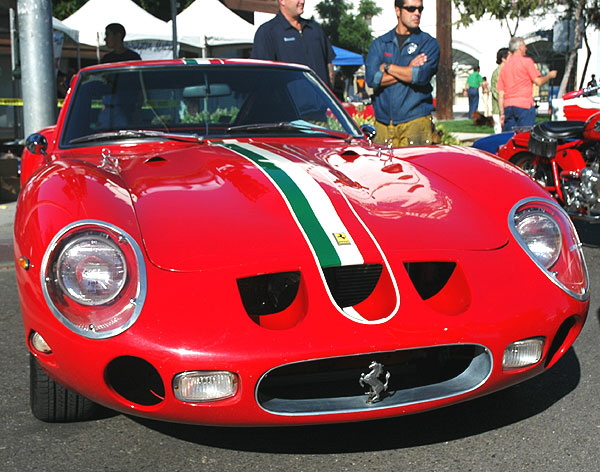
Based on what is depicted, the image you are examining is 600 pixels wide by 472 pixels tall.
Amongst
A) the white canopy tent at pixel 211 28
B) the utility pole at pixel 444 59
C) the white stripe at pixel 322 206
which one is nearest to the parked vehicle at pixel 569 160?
the white stripe at pixel 322 206

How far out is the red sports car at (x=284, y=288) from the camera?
2.31 metres

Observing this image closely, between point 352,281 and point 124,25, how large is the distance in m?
13.7

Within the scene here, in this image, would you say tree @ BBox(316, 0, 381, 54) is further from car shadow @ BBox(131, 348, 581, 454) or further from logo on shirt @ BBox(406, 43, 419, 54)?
car shadow @ BBox(131, 348, 581, 454)

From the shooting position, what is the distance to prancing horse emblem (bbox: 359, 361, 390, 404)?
2361 mm

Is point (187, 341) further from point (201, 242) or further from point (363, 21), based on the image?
point (363, 21)

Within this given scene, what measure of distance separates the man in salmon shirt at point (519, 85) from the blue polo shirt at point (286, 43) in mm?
4393

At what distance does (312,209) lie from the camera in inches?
108

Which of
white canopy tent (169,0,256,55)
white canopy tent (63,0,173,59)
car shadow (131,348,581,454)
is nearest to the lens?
car shadow (131,348,581,454)

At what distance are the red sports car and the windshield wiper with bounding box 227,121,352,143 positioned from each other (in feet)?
2.14

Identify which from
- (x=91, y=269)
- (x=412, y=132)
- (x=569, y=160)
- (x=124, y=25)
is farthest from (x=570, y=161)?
(x=124, y=25)

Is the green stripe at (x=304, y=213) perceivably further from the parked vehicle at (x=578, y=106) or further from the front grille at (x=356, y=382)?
the parked vehicle at (x=578, y=106)

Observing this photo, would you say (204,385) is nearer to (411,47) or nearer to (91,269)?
(91,269)

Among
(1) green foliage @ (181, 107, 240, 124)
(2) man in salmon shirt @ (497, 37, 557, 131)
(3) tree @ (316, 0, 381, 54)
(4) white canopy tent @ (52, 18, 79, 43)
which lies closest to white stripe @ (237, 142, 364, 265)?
(1) green foliage @ (181, 107, 240, 124)

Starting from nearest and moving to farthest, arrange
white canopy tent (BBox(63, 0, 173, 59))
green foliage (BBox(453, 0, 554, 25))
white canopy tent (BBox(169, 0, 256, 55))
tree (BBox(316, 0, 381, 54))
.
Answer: white canopy tent (BBox(63, 0, 173, 59)) < white canopy tent (BBox(169, 0, 256, 55)) < green foliage (BBox(453, 0, 554, 25)) < tree (BBox(316, 0, 381, 54))
